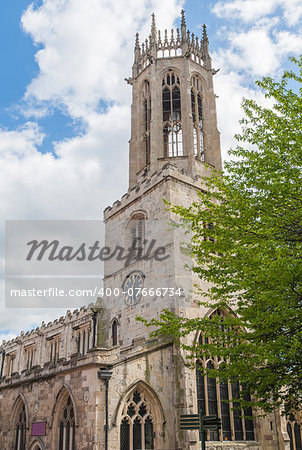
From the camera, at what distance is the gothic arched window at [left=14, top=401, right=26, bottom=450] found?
1814cm

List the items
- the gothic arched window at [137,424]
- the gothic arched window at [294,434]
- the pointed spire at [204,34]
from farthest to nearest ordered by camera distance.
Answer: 1. the pointed spire at [204,34]
2. the gothic arched window at [294,434]
3. the gothic arched window at [137,424]

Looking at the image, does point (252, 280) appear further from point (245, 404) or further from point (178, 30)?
point (178, 30)

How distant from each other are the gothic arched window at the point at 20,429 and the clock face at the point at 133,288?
669 centimetres

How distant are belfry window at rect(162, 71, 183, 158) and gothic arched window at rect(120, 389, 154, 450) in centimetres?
1458

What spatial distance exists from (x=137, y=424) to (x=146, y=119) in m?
18.3

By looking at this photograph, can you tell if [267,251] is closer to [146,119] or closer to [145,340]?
[145,340]

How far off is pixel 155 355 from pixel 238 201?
767 cm

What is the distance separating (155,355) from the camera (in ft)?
52.9

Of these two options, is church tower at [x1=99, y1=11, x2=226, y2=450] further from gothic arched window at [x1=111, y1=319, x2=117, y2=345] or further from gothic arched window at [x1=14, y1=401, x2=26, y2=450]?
gothic arched window at [x1=14, y1=401, x2=26, y2=450]

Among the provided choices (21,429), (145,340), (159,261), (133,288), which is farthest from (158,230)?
(21,429)

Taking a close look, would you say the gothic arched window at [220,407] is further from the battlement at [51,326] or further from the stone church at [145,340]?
the battlement at [51,326]

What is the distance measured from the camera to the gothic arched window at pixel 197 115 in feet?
82.4

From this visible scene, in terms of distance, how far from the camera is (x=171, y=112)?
2544 cm

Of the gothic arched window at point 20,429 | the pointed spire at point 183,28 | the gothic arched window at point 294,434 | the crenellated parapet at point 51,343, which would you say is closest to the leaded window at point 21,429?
the gothic arched window at point 20,429
